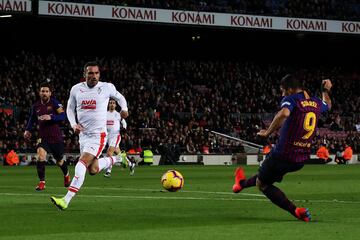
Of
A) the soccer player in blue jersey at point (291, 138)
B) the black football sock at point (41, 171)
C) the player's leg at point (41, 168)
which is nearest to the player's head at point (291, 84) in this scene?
the soccer player in blue jersey at point (291, 138)

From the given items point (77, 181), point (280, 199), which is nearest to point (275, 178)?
point (280, 199)

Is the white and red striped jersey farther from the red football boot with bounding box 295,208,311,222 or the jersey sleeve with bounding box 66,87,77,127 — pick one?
Answer: the red football boot with bounding box 295,208,311,222

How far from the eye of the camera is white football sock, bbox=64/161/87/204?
46.2 ft

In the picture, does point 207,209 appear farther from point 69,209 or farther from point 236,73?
point 236,73

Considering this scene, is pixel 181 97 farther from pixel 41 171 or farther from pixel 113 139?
pixel 41 171

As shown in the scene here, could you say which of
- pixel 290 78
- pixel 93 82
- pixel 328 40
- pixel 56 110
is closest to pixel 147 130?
pixel 328 40

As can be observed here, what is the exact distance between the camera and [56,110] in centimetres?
2048

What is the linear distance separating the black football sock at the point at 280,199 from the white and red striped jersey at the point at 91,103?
3636mm

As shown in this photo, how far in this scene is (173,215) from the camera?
13281 millimetres

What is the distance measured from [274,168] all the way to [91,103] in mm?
4039

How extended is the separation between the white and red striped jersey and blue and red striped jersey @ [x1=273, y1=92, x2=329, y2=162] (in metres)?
3.68

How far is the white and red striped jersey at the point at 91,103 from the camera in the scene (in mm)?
15164

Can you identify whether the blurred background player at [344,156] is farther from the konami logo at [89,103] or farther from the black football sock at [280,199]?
the black football sock at [280,199]

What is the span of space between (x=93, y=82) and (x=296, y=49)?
46.4 m
